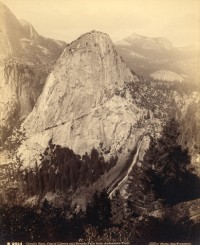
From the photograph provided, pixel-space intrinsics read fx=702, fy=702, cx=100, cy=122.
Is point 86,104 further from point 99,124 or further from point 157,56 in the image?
point 157,56

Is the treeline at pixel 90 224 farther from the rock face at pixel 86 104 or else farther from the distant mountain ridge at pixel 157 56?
the distant mountain ridge at pixel 157 56

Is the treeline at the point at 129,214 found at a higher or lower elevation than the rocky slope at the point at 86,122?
lower

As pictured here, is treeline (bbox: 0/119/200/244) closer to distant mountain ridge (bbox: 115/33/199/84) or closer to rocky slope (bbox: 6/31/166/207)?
rocky slope (bbox: 6/31/166/207)

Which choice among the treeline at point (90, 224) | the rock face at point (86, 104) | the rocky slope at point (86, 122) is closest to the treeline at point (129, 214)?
the treeline at point (90, 224)

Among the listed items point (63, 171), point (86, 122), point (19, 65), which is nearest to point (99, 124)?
point (86, 122)

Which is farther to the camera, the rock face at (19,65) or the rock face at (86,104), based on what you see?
the rock face at (86,104)

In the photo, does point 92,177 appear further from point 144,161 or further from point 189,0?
point 189,0
